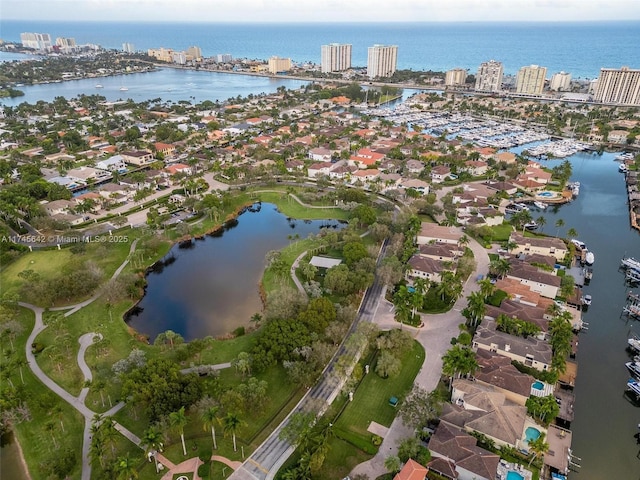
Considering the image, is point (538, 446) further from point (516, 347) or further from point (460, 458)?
point (516, 347)

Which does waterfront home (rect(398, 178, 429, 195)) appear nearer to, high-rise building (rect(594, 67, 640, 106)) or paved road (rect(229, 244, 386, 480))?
paved road (rect(229, 244, 386, 480))

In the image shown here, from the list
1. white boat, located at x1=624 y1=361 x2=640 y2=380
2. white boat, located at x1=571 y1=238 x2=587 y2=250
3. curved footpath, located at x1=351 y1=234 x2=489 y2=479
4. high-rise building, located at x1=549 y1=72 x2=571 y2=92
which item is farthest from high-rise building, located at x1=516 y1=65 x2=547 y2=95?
white boat, located at x1=624 y1=361 x2=640 y2=380

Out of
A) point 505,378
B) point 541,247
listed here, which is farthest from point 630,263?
point 505,378

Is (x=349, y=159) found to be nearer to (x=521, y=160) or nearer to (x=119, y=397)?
(x=521, y=160)

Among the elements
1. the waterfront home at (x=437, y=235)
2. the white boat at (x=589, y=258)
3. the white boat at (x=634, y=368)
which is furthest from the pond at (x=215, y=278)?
the white boat at (x=634, y=368)

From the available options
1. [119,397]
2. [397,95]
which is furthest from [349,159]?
[397,95]
